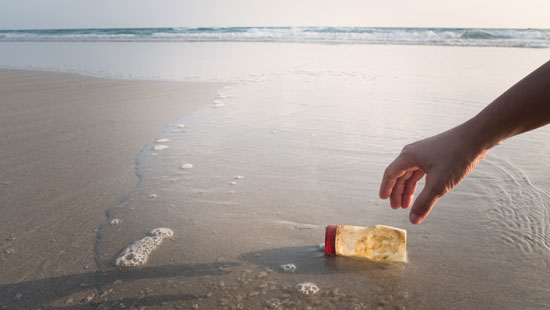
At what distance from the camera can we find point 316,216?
200 cm

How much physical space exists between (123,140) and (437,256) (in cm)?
278

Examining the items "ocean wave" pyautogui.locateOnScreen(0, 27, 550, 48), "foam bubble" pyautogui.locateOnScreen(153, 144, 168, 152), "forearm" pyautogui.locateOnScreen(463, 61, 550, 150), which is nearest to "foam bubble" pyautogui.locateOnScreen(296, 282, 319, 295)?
"forearm" pyautogui.locateOnScreen(463, 61, 550, 150)

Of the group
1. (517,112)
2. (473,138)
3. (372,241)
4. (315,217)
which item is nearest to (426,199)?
(473,138)

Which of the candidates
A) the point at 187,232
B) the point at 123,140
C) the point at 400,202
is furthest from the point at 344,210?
the point at 123,140

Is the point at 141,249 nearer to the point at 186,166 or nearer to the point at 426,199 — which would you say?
the point at 186,166

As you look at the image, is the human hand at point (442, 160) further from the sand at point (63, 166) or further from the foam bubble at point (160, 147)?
the foam bubble at point (160, 147)

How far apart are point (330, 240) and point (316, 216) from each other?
389mm

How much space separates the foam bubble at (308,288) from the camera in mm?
1437

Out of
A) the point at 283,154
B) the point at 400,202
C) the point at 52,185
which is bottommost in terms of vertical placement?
the point at 52,185

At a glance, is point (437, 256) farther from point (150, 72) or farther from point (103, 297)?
point (150, 72)

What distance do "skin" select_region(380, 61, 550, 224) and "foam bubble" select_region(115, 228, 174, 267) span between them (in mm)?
1149

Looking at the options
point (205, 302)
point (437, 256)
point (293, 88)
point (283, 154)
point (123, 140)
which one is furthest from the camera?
point (293, 88)

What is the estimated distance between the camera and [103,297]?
1.39 metres

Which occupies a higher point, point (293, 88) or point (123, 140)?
point (293, 88)
